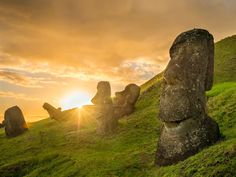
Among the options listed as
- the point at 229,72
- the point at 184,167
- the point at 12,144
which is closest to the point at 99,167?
the point at 184,167

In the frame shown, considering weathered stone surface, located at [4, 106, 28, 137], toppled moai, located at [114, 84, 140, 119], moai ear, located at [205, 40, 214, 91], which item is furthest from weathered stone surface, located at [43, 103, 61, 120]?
moai ear, located at [205, 40, 214, 91]

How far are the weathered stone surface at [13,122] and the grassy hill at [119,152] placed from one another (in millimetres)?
3252

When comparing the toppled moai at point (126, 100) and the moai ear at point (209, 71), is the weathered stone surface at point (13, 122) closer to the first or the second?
the toppled moai at point (126, 100)

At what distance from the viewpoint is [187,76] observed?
28469 millimetres

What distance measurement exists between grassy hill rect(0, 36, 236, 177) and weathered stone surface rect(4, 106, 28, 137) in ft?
10.7

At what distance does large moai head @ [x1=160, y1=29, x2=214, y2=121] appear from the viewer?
91.6 feet

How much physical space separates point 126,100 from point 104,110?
39.7ft

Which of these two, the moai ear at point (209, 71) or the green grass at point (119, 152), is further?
the moai ear at point (209, 71)

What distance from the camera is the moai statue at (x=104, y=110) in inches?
1845

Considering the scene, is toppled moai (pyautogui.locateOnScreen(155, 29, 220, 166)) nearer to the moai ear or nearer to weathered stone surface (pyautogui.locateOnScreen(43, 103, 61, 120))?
the moai ear

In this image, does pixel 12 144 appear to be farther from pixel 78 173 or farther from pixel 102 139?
pixel 78 173

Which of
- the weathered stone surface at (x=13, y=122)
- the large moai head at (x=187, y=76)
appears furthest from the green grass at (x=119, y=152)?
the weathered stone surface at (x=13, y=122)

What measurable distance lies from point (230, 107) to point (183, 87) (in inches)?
460

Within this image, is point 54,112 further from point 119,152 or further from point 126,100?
point 119,152
